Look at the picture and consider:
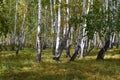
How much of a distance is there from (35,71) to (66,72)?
201cm

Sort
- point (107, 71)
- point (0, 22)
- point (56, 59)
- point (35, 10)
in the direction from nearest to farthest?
1. point (0, 22)
2. point (107, 71)
3. point (56, 59)
4. point (35, 10)

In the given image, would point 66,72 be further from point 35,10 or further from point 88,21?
point 35,10

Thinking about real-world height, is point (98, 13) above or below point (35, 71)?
above

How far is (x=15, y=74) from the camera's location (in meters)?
19.1

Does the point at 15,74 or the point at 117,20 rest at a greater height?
the point at 117,20

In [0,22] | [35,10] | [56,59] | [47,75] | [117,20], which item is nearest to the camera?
[47,75]

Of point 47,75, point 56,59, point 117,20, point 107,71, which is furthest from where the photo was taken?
point 117,20

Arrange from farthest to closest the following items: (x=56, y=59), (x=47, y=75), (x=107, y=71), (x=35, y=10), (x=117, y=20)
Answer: (x=35, y=10) → (x=117, y=20) → (x=56, y=59) → (x=107, y=71) → (x=47, y=75)

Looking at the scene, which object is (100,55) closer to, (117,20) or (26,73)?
(117,20)

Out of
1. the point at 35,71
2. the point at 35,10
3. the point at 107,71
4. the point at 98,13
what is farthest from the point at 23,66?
the point at 35,10

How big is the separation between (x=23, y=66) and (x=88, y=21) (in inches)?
356

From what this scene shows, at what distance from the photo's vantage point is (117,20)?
29.5 m

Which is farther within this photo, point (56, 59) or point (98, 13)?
point (98, 13)

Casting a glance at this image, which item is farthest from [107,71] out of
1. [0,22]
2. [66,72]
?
[0,22]
